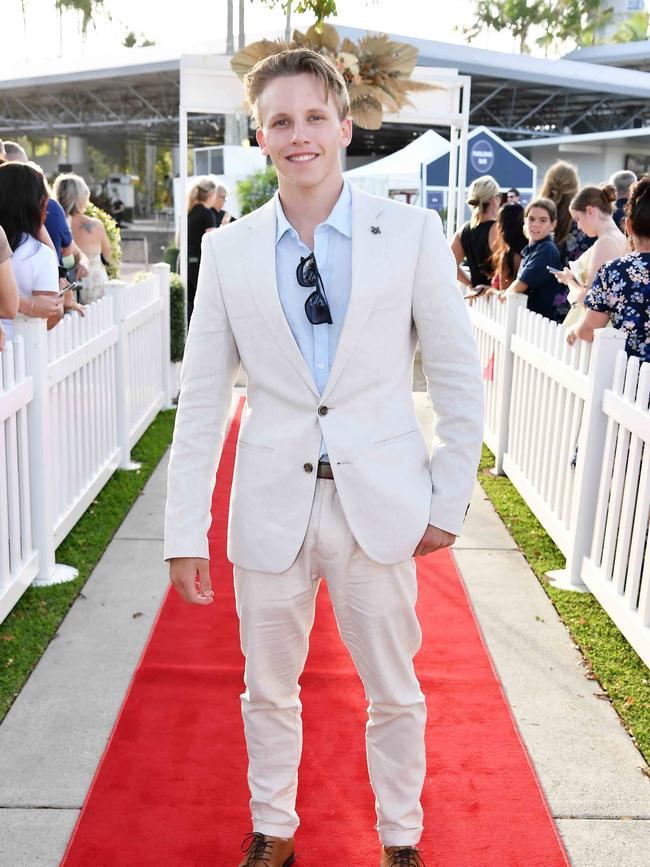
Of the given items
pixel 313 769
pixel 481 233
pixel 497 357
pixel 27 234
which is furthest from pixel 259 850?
pixel 481 233

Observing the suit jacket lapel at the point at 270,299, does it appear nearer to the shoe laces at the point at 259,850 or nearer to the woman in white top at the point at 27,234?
the shoe laces at the point at 259,850

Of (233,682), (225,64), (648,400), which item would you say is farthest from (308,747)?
(225,64)

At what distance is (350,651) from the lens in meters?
2.49

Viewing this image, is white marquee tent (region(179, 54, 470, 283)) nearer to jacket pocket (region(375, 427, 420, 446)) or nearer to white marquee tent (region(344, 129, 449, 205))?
jacket pocket (region(375, 427, 420, 446))

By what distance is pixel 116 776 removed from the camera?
10.1 feet

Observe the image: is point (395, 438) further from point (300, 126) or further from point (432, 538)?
point (300, 126)

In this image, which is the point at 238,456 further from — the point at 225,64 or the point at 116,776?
the point at 225,64

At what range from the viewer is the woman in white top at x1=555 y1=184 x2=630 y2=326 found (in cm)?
554

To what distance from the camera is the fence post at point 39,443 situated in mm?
4414

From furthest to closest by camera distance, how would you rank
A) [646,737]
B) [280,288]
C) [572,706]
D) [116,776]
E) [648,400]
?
[648,400] < [572,706] < [646,737] < [116,776] < [280,288]

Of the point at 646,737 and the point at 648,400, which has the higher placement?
the point at 648,400

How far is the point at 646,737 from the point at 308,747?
3.91ft

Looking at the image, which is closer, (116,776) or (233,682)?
(116,776)

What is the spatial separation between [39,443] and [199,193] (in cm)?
642
